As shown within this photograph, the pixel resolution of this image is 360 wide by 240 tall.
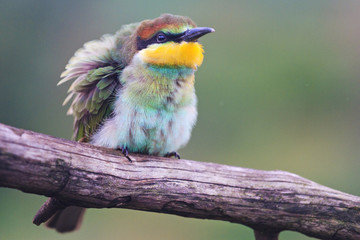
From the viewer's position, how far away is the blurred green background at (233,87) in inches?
116

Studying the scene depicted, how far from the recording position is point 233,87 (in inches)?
127

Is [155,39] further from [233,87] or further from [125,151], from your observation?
[233,87]

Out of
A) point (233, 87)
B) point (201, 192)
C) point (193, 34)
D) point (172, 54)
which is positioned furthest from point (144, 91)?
point (233, 87)

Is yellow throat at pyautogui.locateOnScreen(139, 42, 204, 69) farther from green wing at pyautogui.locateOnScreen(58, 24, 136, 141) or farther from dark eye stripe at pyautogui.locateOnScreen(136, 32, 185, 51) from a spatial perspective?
green wing at pyautogui.locateOnScreen(58, 24, 136, 141)

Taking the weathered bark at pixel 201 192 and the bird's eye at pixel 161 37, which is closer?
the weathered bark at pixel 201 192

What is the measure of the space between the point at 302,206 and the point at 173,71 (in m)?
0.78

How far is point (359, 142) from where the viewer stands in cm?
306

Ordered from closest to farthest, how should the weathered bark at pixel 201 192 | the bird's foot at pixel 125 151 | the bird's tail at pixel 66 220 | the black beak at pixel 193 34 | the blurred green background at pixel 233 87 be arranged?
the weathered bark at pixel 201 192, the bird's foot at pixel 125 151, the black beak at pixel 193 34, the bird's tail at pixel 66 220, the blurred green background at pixel 233 87

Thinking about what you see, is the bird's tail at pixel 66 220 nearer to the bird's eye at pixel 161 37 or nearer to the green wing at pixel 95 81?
the green wing at pixel 95 81

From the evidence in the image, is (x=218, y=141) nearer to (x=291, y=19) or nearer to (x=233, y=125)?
(x=233, y=125)

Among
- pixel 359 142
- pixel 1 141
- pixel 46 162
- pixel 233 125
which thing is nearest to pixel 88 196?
pixel 46 162

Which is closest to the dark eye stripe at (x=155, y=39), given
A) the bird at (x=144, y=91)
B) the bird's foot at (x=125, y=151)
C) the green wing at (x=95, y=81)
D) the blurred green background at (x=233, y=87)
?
the bird at (x=144, y=91)

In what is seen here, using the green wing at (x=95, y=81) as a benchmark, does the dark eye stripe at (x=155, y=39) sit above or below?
above

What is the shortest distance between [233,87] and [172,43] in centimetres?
142
